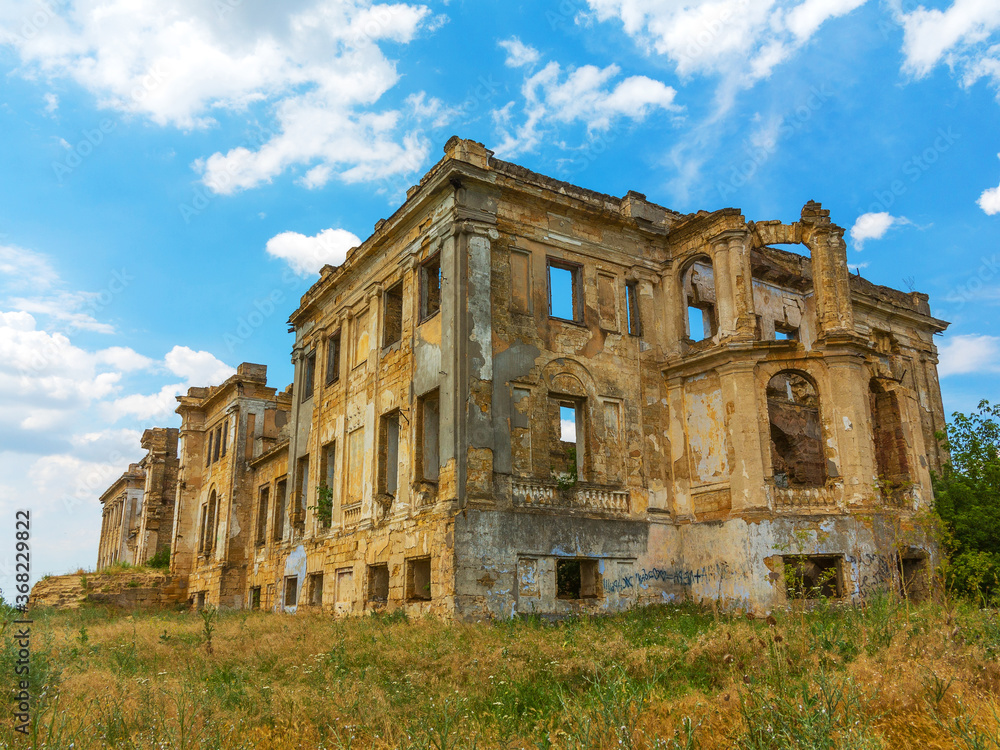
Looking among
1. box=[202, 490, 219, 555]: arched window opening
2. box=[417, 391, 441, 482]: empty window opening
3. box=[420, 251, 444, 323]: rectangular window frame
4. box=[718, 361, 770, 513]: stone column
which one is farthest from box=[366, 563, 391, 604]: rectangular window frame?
box=[202, 490, 219, 555]: arched window opening

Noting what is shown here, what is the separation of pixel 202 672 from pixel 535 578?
614cm

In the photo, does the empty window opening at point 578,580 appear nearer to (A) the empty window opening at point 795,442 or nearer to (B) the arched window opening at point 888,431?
(B) the arched window opening at point 888,431

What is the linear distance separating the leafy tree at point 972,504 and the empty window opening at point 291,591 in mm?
15132

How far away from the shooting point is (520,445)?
47.2 ft

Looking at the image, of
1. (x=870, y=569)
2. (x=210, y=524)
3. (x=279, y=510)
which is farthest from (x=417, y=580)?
(x=210, y=524)

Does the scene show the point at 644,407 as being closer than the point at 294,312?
Yes

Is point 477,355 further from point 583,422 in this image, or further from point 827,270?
point 827,270

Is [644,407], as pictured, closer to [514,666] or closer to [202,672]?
[514,666]

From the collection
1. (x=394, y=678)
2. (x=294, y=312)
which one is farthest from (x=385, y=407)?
(x=394, y=678)

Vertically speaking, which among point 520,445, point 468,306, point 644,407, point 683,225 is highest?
point 683,225

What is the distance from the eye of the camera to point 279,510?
23.7 m

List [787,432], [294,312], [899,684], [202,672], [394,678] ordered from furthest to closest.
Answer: [294,312], [787,432], [202,672], [394,678], [899,684]

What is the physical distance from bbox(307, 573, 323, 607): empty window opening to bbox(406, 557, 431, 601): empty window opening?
4.81m

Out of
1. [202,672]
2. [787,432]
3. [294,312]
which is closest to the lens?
[202,672]
